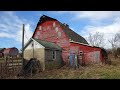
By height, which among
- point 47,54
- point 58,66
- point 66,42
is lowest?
point 58,66

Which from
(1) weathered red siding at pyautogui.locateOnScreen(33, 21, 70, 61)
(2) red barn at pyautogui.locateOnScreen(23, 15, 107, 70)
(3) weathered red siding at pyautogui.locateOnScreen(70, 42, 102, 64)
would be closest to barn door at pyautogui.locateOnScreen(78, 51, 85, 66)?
(2) red barn at pyautogui.locateOnScreen(23, 15, 107, 70)

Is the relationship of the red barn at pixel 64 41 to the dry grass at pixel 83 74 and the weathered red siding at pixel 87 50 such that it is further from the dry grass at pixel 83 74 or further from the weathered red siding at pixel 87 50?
the dry grass at pixel 83 74

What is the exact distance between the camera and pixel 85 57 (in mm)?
18609

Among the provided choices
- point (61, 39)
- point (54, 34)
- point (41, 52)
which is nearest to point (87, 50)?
point (61, 39)

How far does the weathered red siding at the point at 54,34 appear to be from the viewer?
19575mm

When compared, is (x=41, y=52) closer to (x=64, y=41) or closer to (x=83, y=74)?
(x=64, y=41)

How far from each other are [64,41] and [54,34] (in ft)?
5.04

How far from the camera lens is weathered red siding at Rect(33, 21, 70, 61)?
19575 millimetres

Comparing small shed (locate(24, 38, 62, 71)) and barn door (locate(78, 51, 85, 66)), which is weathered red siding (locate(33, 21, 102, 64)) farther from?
small shed (locate(24, 38, 62, 71))

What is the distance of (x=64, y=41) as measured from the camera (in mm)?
19844

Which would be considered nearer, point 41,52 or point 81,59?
point 41,52
